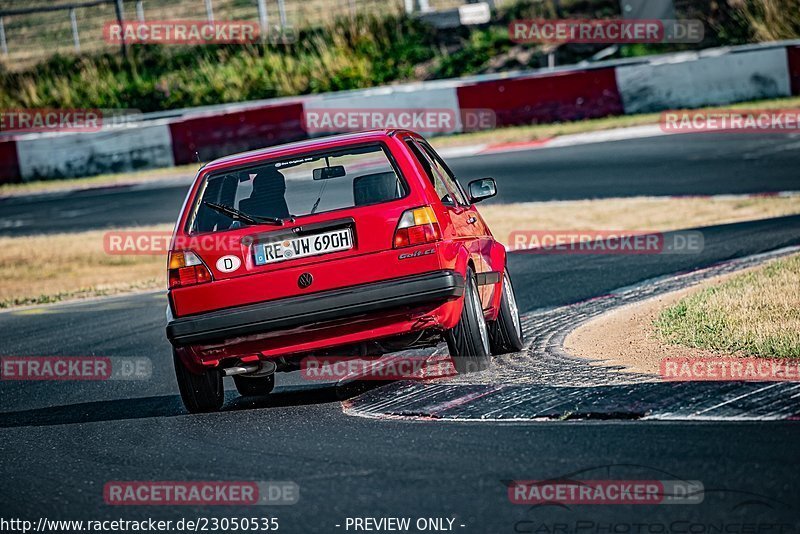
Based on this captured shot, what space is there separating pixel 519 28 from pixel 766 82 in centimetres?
980

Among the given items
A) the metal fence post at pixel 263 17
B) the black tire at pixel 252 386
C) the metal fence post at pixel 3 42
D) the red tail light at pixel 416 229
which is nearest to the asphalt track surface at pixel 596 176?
the black tire at pixel 252 386

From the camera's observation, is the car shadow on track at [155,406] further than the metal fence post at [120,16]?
No

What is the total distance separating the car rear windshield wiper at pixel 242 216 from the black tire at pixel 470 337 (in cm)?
111

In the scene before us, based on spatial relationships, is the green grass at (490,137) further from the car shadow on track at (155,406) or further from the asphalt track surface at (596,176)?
the car shadow on track at (155,406)

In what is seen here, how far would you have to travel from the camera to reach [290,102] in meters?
24.4

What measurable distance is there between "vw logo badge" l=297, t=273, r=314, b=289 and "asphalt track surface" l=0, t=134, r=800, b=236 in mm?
9677

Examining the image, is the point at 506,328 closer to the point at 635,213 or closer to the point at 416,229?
the point at 416,229

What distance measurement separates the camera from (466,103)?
2380cm

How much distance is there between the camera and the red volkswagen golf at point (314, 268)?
22.3ft

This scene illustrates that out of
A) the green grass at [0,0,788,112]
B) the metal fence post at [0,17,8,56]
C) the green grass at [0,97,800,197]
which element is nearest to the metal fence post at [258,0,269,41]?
the green grass at [0,0,788,112]

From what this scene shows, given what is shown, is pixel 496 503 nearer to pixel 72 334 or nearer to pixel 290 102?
pixel 72 334

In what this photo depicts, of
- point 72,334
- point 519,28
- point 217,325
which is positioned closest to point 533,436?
point 217,325

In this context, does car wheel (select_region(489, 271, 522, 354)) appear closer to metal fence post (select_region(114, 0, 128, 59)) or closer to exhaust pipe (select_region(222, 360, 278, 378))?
exhaust pipe (select_region(222, 360, 278, 378))

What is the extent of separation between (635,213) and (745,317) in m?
→ 7.12
